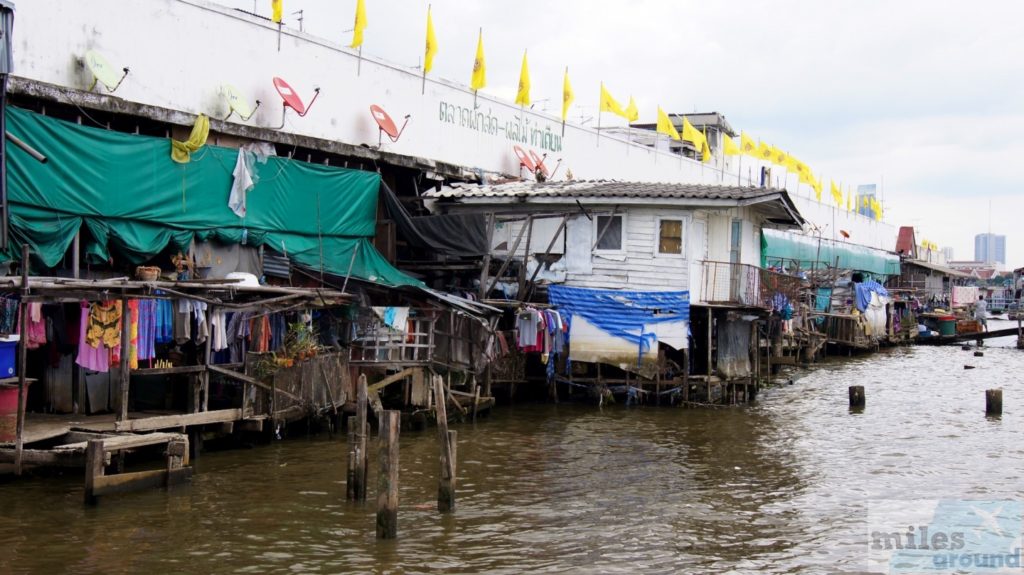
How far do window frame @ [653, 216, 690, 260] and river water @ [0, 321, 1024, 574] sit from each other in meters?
3.75

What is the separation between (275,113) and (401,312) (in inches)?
228

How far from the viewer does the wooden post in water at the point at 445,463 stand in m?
12.3

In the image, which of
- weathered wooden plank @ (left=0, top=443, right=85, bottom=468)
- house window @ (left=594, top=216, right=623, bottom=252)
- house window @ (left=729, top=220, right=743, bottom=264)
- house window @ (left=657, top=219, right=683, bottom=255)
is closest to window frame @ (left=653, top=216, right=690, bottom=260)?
house window @ (left=657, top=219, right=683, bottom=255)

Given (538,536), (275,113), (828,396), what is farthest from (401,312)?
(828,396)

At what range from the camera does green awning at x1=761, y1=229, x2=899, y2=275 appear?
1779 inches

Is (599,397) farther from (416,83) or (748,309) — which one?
(416,83)

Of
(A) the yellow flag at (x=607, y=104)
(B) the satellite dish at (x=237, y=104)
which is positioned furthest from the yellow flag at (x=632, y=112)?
(B) the satellite dish at (x=237, y=104)

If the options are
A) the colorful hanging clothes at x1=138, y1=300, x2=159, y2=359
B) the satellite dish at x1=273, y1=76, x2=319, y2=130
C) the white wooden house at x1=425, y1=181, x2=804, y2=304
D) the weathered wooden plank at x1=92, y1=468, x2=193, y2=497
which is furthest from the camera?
the white wooden house at x1=425, y1=181, x2=804, y2=304

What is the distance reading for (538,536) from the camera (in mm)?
12203

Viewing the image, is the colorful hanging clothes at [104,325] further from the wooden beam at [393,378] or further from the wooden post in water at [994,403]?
the wooden post in water at [994,403]

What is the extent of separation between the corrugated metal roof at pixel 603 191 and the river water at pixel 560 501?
5.09 meters

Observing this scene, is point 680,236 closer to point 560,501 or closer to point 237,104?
point 237,104

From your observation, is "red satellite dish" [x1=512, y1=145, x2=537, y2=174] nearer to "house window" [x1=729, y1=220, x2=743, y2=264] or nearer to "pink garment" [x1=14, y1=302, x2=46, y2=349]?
"house window" [x1=729, y1=220, x2=743, y2=264]

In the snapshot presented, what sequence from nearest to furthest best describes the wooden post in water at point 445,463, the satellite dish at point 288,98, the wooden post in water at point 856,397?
1. the wooden post in water at point 445,463
2. the satellite dish at point 288,98
3. the wooden post in water at point 856,397
